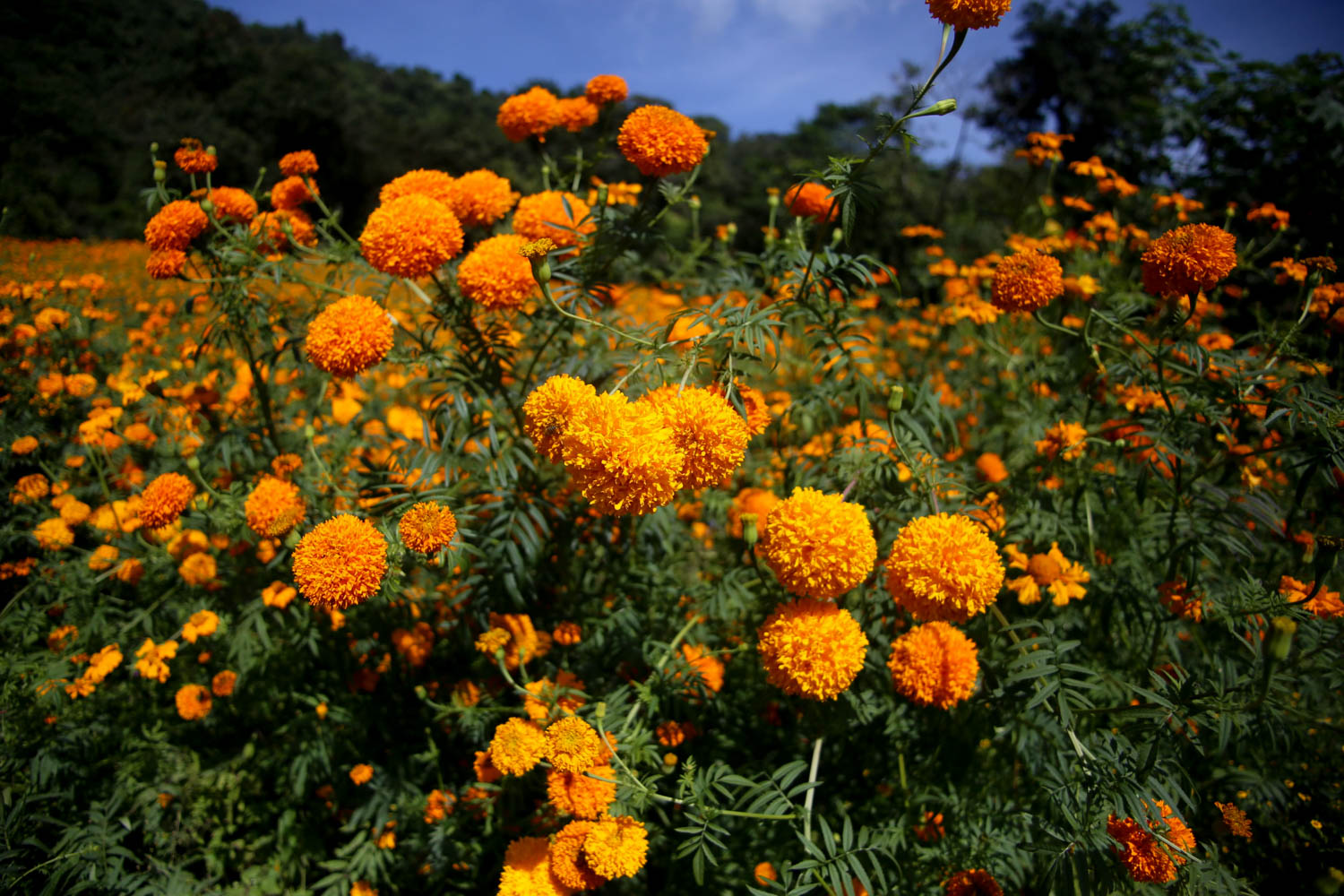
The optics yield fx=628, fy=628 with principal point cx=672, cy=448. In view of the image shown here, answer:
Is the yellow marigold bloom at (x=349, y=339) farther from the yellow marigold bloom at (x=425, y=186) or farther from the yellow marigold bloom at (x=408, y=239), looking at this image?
the yellow marigold bloom at (x=425, y=186)

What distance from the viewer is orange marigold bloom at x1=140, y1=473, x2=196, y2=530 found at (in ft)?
7.44

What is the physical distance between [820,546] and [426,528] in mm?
1030

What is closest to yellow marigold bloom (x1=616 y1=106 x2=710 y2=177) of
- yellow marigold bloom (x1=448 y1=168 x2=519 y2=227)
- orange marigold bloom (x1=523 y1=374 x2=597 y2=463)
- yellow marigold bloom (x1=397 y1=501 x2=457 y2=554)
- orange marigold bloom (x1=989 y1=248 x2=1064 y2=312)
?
yellow marigold bloom (x1=448 y1=168 x2=519 y2=227)

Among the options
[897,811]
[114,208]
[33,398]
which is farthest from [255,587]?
[114,208]

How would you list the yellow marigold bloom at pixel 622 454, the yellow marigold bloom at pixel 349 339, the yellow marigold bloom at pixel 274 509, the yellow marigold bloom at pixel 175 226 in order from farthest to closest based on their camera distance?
the yellow marigold bloom at pixel 175 226
the yellow marigold bloom at pixel 274 509
the yellow marigold bloom at pixel 349 339
the yellow marigold bloom at pixel 622 454

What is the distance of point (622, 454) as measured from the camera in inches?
53.9

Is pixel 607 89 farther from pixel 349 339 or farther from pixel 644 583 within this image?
pixel 644 583

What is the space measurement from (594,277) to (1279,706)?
248 cm

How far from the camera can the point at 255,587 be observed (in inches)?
114

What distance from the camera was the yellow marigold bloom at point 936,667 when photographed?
1.76 metres

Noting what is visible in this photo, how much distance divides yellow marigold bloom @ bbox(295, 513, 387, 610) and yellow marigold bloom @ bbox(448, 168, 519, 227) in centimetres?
129

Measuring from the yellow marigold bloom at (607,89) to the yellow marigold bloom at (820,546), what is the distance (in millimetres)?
1932

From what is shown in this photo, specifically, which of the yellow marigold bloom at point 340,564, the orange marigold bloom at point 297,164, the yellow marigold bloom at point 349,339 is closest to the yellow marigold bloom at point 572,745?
the yellow marigold bloom at point 340,564

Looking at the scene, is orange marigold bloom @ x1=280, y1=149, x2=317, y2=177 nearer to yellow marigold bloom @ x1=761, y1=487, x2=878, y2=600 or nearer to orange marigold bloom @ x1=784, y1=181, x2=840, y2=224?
orange marigold bloom @ x1=784, y1=181, x2=840, y2=224
